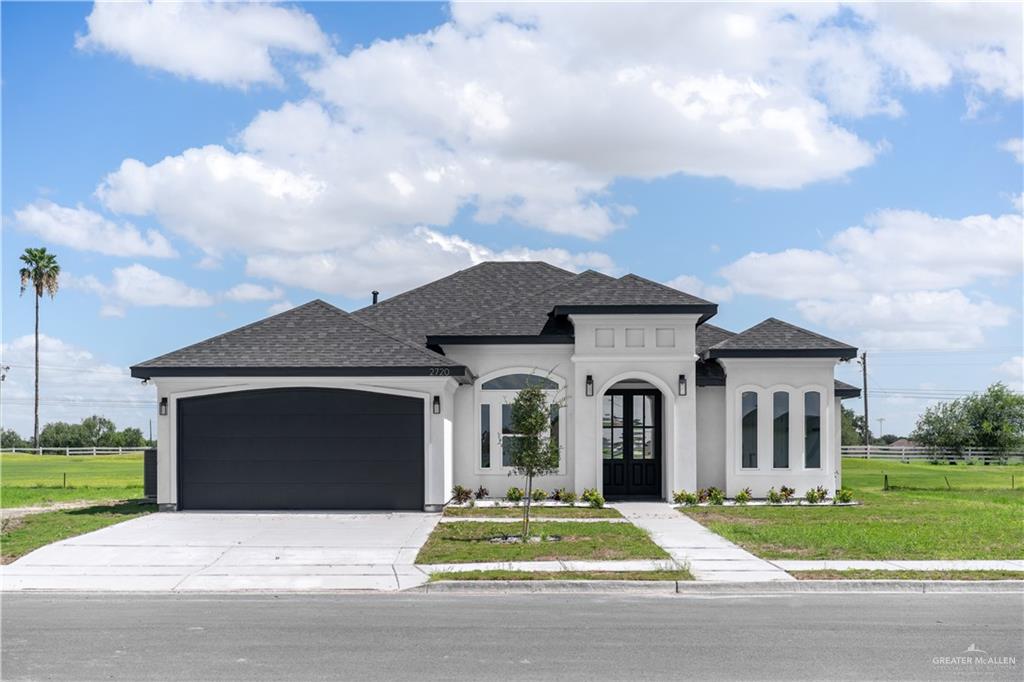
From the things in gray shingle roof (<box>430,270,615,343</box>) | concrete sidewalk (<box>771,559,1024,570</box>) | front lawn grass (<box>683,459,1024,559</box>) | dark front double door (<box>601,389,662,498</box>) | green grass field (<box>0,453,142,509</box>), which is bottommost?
green grass field (<box>0,453,142,509</box>)

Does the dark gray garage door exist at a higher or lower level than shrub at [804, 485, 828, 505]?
higher

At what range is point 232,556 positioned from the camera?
15.3 m

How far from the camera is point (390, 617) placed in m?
11.0

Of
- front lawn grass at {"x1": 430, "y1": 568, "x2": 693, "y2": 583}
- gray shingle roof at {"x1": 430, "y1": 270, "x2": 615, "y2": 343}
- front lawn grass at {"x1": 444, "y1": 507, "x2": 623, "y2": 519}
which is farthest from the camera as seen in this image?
gray shingle roof at {"x1": 430, "y1": 270, "x2": 615, "y2": 343}

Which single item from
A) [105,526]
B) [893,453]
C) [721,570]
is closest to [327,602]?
[721,570]

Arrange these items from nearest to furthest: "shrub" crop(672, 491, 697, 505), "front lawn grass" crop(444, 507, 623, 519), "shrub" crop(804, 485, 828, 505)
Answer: "front lawn grass" crop(444, 507, 623, 519) → "shrub" crop(672, 491, 697, 505) → "shrub" crop(804, 485, 828, 505)

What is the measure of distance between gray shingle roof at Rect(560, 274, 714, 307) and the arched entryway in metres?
2.58

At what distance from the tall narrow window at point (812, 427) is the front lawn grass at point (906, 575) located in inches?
423

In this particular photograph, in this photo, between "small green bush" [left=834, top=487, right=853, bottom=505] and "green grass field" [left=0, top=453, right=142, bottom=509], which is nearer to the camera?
"small green bush" [left=834, top=487, right=853, bottom=505]

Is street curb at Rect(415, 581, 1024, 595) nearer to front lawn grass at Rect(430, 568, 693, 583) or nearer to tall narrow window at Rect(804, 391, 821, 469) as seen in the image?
front lawn grass at Rect(430, 568, 693, 583)

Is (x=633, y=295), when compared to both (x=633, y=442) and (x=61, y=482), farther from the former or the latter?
(x=61, y=482)

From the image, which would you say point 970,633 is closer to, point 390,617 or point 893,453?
point 390,617

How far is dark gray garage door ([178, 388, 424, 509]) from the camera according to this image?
71.2ft

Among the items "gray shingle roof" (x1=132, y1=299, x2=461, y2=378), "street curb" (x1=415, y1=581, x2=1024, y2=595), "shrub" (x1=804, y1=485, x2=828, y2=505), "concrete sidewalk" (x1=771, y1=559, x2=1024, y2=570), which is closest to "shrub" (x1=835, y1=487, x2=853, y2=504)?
"shrub" (x1=804, y1=485, x2=828, y2=505)
